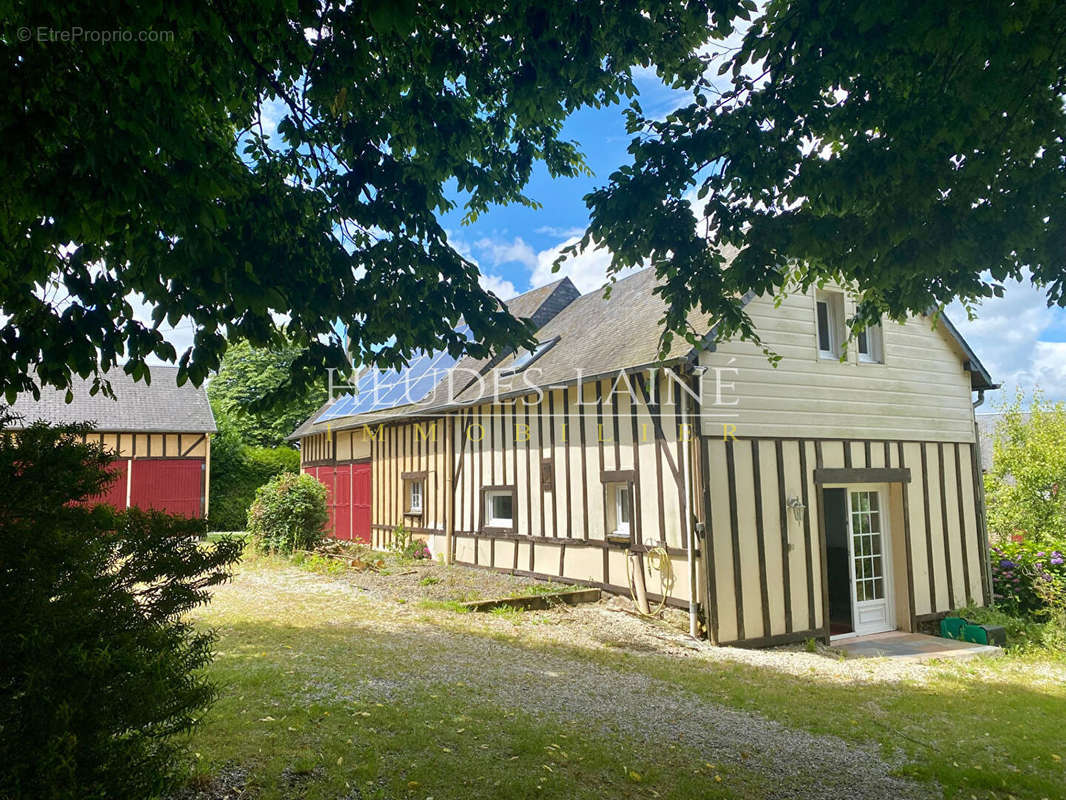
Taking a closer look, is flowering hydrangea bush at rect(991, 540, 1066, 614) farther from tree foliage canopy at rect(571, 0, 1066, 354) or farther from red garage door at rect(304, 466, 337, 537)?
red garage door at rect(304, 466, 337, 537)

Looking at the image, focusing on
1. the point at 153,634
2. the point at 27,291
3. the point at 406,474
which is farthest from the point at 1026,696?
the point at 406,474

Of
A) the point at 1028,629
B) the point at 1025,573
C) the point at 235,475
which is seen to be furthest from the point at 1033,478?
the point at 235,475

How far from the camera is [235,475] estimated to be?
23.4 meters

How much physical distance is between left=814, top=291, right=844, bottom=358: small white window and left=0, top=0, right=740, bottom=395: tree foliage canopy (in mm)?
5547

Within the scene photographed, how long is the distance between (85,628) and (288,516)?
11.1 metres

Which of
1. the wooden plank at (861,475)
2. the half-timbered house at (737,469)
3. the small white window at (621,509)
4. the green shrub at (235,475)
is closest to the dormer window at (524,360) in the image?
the half-timbered house at (737,469)

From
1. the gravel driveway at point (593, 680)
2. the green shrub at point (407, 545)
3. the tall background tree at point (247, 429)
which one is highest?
the tall background tree at point (247, 429)

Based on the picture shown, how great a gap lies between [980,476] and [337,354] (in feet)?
34.4

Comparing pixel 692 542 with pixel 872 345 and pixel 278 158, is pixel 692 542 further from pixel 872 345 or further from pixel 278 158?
pixel 278 158

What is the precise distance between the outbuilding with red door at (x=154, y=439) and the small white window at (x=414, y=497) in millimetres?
9545

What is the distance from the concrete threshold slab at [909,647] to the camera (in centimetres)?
861

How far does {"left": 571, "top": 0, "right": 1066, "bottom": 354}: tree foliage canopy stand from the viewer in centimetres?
374

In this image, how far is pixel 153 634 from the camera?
106 inches

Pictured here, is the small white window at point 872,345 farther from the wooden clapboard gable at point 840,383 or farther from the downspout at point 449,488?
the downspout at point 449,488
